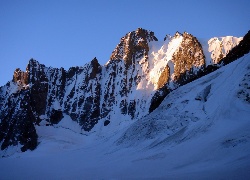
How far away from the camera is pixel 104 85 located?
130 metres

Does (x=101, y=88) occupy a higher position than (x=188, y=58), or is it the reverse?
(x=101, y=88)

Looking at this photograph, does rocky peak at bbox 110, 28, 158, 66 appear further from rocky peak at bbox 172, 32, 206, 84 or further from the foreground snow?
the foreground snow

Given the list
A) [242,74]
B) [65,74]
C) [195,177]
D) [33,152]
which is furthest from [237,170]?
[65,74]

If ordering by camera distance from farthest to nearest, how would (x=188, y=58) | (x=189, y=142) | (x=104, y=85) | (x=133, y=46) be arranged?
(x=133, y=46) → (x=104, y=85) → (x=188, y=58) → (x=189, y=142)

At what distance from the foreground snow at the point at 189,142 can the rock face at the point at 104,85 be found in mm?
64174

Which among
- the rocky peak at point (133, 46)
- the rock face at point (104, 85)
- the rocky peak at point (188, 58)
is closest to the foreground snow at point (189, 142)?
the rock face at point (104, 85)

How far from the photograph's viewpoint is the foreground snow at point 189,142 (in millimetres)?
16263

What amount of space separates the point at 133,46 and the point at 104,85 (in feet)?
73.9

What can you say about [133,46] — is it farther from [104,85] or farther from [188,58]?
[188,58]

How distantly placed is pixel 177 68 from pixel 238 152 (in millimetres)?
95552

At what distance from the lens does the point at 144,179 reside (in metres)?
15.2

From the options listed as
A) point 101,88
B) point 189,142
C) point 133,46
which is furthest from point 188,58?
point 189,142

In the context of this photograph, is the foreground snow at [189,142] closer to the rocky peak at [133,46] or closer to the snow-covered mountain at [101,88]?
the snow-covered mountain at [101,88]

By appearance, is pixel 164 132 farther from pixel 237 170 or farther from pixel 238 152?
pixel 237 170
